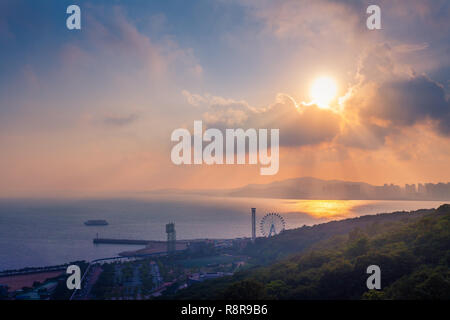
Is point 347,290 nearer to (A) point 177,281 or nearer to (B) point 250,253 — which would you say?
(A) point 177,281

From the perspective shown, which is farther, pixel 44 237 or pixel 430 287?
pixel 44 237

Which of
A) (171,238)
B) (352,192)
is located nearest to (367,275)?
(171,238)

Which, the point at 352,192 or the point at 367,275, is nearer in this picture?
the point at 367,275

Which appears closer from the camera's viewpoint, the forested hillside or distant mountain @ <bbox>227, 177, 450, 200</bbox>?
the forested hillside

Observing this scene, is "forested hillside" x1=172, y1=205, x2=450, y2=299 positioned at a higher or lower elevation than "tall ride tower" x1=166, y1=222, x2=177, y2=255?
higher

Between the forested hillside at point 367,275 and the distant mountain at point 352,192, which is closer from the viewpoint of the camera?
the forested hillside at point 367,275

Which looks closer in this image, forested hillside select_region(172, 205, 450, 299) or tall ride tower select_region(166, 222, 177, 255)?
forested hillside select_region(172, 205, 450, 299)

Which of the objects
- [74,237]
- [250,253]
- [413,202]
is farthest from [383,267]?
[413,202]

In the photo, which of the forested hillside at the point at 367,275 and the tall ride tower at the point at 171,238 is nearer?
the forested hillside at the point at 367,275

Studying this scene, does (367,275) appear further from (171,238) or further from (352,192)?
(352,192)

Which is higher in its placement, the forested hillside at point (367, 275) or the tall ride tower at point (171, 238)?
the forested hillside at point (367, 275)
